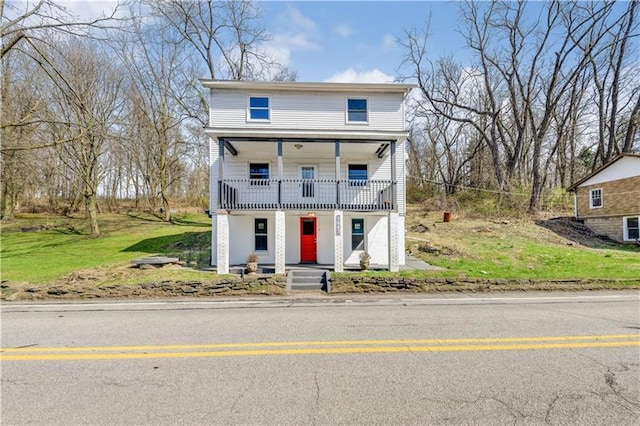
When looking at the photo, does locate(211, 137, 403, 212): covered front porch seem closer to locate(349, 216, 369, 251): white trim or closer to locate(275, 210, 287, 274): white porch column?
locate(275, 210, 287, 274): white porch column

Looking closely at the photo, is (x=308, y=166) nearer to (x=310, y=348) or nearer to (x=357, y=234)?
(x=357, y=234)

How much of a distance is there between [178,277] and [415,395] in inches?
378

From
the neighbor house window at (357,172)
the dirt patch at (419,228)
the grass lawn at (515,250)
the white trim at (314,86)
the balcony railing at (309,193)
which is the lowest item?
the grass lawn at (515,250)

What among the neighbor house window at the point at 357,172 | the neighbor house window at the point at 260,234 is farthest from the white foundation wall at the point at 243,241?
the neighbor house window at the point at 357,172

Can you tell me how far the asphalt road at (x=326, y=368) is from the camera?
9.93 ft

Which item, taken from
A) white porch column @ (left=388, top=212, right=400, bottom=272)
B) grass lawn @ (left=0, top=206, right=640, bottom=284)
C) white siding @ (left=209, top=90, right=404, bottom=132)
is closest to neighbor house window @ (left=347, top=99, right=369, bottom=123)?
white siding @ (left=209, top=90, right=404, bottom=132)

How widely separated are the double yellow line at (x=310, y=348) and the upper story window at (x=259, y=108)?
487 inches

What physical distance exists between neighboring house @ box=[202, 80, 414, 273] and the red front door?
5cm

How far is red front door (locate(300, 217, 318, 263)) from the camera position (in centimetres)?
1502

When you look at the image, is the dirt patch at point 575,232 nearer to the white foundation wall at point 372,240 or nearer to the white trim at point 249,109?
the white foundation wall at point 372,240

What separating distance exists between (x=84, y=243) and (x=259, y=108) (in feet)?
47.3

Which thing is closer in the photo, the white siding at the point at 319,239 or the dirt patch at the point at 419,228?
the white siding at the point at 319,239

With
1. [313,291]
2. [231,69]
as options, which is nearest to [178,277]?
[313,291]

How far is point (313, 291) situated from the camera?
10.3 meters
